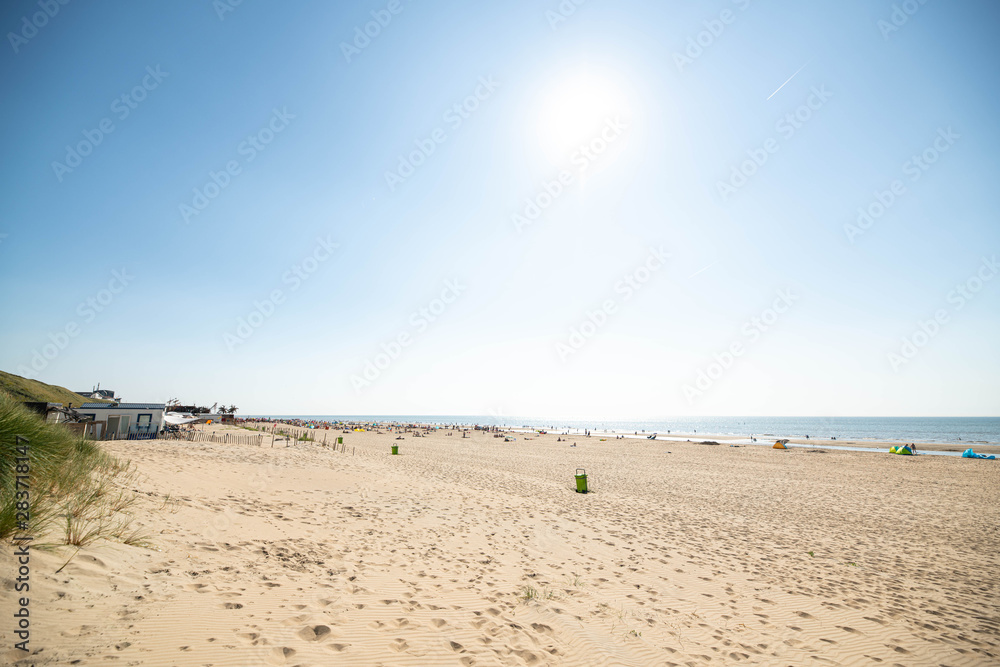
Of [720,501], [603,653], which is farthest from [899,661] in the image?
[720,501]

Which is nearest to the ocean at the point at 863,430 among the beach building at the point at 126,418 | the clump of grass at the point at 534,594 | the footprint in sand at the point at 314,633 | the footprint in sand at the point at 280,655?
the clump of grass at the point at 534,594

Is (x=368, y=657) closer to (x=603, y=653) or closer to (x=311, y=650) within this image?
(x=311, y=650)

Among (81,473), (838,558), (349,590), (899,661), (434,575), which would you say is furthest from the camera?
(838,558)

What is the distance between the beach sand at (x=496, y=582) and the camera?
167 inches

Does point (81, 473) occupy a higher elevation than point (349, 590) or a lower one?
higher

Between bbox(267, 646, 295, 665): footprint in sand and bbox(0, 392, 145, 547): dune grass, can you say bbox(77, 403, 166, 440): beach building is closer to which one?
bbox(0, 392, 145, 547): dune grass

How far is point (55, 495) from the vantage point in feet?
19.4

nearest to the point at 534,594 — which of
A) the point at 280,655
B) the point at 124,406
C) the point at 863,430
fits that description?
the point at 280,655

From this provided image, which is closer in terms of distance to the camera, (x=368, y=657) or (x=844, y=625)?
(x=368, y=657)

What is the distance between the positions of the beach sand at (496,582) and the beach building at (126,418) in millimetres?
13719

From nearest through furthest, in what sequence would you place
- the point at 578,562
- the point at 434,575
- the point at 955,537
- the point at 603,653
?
1. the point at 603,653
2. the point at 434,575
3. the point at 578,562
4. the point at 955,537

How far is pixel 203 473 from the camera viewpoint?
12.4 m

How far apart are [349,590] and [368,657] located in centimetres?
177

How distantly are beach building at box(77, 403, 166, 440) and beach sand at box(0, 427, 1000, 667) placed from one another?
1372cm
